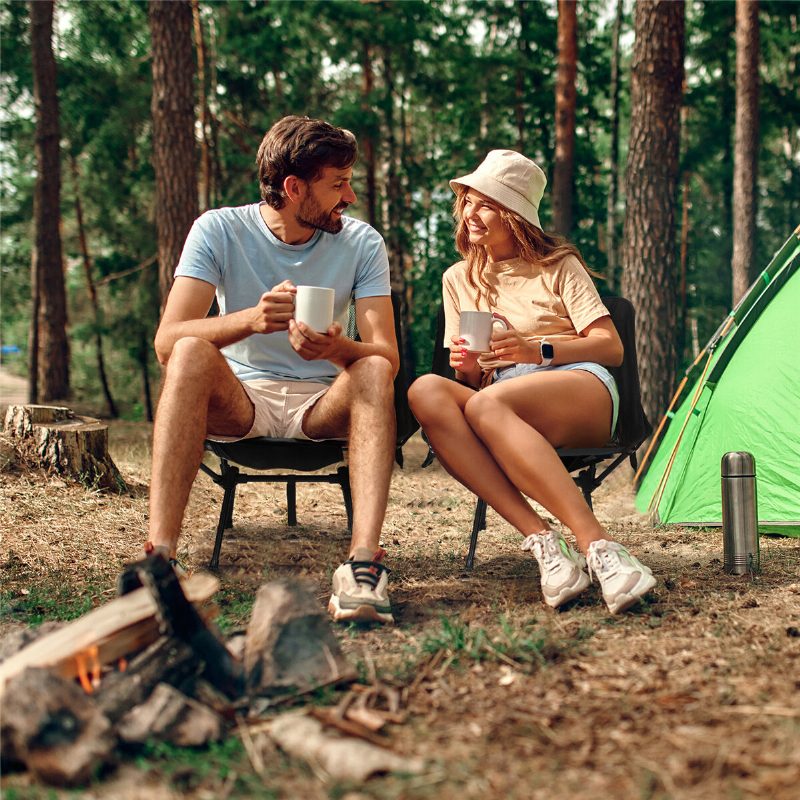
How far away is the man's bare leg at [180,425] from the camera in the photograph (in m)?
2.74

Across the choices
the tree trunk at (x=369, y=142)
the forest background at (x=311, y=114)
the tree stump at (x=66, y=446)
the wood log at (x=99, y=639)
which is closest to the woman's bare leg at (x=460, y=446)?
the wood log at (x=99, y=639)

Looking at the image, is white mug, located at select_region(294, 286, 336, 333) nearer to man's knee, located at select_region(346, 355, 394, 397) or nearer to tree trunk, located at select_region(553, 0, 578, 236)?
man's knee, located at select_region(346, 355, 394, 397)

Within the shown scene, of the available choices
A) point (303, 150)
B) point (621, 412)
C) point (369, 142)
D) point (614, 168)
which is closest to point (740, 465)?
point (621, 412)

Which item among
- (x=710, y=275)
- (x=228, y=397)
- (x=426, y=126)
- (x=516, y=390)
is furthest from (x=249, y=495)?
(x=710, y=275)

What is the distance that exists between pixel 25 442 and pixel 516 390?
10.9 feet

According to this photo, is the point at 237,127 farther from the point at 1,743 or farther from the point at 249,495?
the point at 1,743

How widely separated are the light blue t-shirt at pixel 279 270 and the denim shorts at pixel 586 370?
0.54 m

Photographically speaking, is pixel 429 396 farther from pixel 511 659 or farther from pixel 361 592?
pixel 511 659

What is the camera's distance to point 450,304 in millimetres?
3430

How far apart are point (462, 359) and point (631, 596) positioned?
1.02 m

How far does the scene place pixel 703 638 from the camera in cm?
250

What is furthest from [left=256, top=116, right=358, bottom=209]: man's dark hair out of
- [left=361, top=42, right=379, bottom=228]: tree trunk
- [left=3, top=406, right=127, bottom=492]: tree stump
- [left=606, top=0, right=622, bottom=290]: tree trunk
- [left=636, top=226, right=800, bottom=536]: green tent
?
[left=606, top=0, right=622, bottom=290]: tree trunk

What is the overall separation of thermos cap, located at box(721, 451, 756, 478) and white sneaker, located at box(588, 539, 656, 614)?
75 centimetres

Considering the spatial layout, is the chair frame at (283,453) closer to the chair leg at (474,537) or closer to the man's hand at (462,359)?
the man's hand at (462,359)
